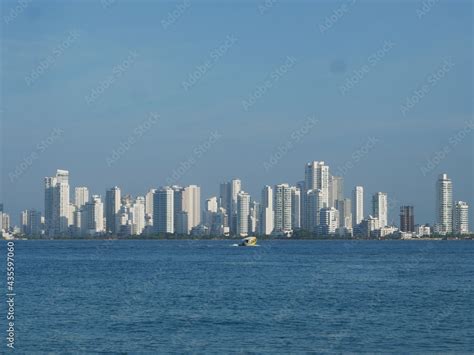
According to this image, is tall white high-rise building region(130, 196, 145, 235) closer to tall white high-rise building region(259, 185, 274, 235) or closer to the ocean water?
tall white high-rise building region(259, 185, 274, 235)

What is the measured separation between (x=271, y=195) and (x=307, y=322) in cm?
14608

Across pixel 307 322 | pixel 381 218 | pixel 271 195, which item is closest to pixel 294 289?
pixel 307 322

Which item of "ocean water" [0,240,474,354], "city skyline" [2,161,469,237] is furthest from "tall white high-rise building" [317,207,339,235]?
"ocean water" [0,240,474,354]

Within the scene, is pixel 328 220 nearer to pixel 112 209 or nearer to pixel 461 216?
pixel 461 216

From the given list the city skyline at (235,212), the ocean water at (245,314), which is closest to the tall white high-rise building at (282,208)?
the city skyline at (235,212)

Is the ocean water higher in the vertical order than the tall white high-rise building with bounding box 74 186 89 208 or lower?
lower

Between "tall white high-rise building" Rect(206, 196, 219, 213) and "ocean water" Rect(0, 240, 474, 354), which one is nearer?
"ocean water" Rect(0, 240, 474, 354)

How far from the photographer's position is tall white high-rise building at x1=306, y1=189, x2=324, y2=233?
173375 millimetres

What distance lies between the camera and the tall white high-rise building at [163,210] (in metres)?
182

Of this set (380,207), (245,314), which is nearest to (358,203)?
(380,207)

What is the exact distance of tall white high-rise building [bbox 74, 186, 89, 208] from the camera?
190125mm

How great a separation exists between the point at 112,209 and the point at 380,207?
186 feet

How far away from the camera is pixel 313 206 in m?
176

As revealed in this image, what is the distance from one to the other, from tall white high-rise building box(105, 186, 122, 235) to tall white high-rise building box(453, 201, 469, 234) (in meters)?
69.9
